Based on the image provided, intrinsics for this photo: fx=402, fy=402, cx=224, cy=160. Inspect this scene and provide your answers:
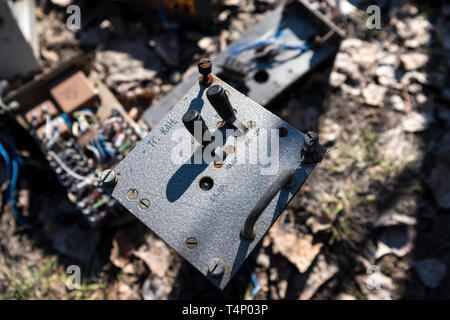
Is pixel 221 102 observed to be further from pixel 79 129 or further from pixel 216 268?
pixel 79 129

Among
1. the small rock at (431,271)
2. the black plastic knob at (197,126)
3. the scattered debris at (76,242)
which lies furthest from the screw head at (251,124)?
the small rock at (431,271)

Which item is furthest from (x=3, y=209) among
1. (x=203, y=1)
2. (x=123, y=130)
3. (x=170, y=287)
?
(x=203, y=1)

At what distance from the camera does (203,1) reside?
402 cm

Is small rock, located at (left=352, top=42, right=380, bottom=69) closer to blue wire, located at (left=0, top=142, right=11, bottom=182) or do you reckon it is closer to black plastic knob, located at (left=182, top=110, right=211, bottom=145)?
black plastic knob, located at (left=182, top=110, right=211, bottom=145)

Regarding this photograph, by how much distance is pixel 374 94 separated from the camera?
3.95 m

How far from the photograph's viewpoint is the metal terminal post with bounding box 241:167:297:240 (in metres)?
1.90

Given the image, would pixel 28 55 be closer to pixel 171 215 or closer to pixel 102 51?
pixel 102 51

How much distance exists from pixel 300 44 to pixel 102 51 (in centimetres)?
215

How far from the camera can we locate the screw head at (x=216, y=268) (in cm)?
205

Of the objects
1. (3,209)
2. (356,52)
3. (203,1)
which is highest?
(203,1)

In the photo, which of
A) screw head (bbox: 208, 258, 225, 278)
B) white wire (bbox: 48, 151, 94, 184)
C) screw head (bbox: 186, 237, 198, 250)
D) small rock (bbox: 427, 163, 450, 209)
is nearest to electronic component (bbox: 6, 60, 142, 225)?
white wire (bbox: 48, 151, 94, 184)

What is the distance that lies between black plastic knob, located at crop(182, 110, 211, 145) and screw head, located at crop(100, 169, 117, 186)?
1.64 ft

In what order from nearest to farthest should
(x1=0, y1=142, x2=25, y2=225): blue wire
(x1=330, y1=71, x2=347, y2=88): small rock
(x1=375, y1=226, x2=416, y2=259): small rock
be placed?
(x1=375, y1=226, x2=416, y2=259): small rock → (x1=0, y1=142, x2=25, y2=225): blue wire → (x1=330, y1=71, x2=347, y2=88): small rock

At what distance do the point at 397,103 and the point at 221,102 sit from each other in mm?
2477
